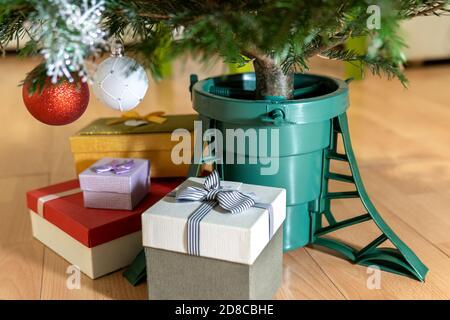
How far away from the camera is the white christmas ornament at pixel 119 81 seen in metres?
0.55

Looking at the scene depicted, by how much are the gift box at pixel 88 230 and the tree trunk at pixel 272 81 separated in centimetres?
25

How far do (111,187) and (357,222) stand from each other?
0.37 m

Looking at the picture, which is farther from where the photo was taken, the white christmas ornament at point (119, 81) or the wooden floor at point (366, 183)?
the wooden floor at point (366, 183)

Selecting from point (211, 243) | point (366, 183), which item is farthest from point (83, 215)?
point (366, 183)

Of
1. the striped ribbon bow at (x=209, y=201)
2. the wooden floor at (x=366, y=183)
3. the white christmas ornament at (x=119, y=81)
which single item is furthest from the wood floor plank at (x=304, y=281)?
the white christmas ornament at (x=119, y=81)

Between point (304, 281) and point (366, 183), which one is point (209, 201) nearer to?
point (304, 281)

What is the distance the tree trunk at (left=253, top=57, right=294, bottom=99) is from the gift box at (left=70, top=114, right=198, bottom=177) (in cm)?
21

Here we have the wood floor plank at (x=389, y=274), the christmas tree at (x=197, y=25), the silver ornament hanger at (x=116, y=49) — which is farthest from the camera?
the wood floor plank at (x=389, y=274)

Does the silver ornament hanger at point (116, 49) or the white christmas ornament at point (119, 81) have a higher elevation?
the silver ornament hanger at point (116, 49)

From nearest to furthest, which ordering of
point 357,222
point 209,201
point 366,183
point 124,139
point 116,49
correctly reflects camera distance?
point 116,49, point 209,201, point 357,222, point 124,139, point 366,183

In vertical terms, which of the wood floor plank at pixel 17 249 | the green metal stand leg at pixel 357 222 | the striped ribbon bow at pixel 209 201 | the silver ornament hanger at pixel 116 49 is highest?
the silver ornament hanger at pixel 116 49

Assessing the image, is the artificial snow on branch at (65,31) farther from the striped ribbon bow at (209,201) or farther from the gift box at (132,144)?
the gift box at (132,144)

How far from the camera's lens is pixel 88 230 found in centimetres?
74

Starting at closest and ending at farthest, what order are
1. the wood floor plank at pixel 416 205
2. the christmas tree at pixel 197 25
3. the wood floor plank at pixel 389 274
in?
the christmas tree at pixel 197 25
the wood floor plank at pixel 389 274
the wood floor plank at pixel 416 205
